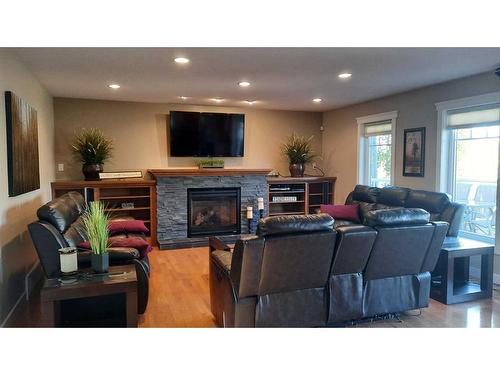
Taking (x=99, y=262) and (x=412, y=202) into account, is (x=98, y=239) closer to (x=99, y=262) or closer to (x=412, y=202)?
(x=99, y=262)

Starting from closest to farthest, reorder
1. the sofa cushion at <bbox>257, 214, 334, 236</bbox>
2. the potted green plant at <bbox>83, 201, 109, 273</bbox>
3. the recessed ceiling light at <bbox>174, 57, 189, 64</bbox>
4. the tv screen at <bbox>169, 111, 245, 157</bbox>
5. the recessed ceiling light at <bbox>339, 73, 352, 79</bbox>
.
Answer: the sofa cushion at <bbox>257, 214, 334, 236</bbox> < the potted green plant at <bbox>83, 201, 109, 273</bbox> < the recessed ceiling light at <bbox>174, 57, 189, 64</bbox> < the recessed ceiling light at <bbox>339, 73, 352, 79</bbox> < the tv screen at <bbox>169, 111, 245, 157</bbox>

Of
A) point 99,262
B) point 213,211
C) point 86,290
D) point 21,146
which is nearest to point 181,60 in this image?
point 21,146

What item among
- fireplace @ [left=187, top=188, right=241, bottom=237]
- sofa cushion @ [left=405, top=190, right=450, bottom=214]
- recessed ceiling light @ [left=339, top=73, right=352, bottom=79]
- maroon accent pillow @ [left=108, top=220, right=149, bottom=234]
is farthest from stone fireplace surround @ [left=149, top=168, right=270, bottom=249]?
sofa cushion @ [left=405, top=190, right=450, bottom=214]

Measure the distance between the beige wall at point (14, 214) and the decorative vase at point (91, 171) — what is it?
966mm

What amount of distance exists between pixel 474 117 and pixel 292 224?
10.9 feet

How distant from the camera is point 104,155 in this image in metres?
5.80

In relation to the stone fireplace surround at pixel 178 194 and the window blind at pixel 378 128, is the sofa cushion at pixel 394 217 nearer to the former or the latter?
the window blind at pixel 378 128

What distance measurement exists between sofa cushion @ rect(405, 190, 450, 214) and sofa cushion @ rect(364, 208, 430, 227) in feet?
5.36

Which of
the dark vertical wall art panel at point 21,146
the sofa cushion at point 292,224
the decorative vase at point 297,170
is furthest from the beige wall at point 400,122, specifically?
the dark vertical wall art panel at point 21,146

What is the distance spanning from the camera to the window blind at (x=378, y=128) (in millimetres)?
5816

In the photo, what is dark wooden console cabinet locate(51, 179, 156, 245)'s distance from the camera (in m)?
5.52

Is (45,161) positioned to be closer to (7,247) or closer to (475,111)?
(7,247)

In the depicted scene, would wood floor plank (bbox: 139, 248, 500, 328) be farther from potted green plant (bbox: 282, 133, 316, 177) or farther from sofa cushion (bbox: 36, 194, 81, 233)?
potted green plant (bbox: 282, 133, 316, 177)

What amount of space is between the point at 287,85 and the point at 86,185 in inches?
134
